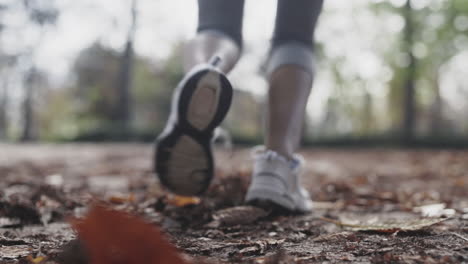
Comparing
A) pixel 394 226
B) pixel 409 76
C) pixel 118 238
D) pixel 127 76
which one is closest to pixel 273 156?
pixel 394 226

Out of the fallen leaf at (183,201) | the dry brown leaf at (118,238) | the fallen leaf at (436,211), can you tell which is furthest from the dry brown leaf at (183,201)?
the dry brown leaf at (118,238)

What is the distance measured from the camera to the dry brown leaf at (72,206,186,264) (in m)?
0.55

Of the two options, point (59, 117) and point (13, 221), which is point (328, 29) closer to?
point (13, 221)

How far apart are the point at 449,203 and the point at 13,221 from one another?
150 centimetres

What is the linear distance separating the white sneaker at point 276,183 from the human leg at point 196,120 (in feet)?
0.51

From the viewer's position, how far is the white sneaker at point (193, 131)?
4.01 ft

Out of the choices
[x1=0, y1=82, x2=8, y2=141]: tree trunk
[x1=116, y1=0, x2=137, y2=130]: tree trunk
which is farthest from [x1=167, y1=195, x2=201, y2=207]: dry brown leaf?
[x1=0, y1=82, x2=8, y2=141]: tree trunk

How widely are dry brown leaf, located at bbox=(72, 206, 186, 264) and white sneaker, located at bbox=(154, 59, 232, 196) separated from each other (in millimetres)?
695

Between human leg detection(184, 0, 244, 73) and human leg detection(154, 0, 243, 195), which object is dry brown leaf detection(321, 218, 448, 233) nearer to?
human leg detection(154, 0, 243, 195)

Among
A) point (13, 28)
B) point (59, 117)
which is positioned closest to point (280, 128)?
point (13, 28)

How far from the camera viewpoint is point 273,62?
1511 mm

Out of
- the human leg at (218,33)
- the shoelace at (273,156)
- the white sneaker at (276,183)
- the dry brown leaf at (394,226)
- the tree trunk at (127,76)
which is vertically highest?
the tree trunk at (127,76)

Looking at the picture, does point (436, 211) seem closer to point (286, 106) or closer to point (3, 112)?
point (286, 106)

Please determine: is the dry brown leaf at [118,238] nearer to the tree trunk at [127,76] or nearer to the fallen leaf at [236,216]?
the fallen leaf at [236,216]
